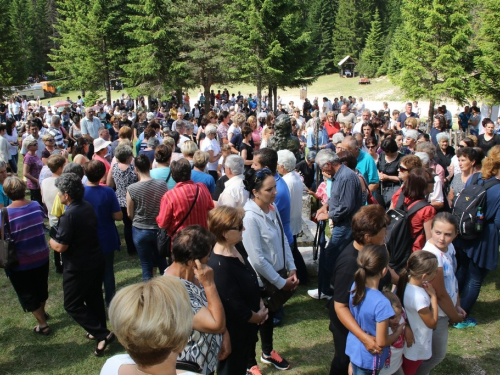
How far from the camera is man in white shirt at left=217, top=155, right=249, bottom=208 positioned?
4754 mm

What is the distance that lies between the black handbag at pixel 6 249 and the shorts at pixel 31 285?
0.70 feet

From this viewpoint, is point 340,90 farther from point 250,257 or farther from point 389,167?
point 250,257

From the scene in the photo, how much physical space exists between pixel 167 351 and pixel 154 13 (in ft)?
92.4

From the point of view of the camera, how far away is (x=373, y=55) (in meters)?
60.8

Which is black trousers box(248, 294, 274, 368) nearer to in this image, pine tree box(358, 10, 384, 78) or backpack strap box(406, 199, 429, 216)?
backpack strap box(406, 199, 429, 216)

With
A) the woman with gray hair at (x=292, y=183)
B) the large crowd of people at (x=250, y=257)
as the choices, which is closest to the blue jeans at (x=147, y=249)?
the large crowd of people at (x=250, y=257)

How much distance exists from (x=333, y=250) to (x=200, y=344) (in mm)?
2718

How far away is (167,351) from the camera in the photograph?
167cm

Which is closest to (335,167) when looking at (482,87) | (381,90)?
(482,87)

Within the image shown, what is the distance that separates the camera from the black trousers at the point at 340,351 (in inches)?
121

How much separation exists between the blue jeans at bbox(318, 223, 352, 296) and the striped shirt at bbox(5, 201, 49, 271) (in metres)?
3.12

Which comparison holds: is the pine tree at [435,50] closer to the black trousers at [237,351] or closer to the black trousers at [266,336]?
the black trousers at [266,336]

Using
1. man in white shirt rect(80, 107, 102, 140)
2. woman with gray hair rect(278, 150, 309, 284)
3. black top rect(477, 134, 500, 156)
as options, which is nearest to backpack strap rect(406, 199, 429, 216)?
woman with gray hair rect(278, 150, 309, 284)

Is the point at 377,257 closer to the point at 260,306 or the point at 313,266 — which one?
the point at 260,306
